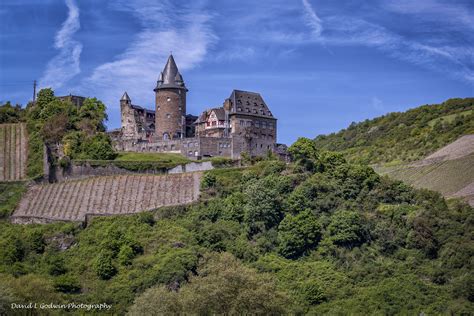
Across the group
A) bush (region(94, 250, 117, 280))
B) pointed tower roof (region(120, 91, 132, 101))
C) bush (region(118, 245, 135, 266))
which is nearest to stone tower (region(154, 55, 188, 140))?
pointed tower roof (region(120, 91, 132, 101))

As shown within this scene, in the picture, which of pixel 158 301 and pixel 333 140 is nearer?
pixel 158 301

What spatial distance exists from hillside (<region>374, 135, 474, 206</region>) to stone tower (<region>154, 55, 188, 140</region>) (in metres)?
21.9

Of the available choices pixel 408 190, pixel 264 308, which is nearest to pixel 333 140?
pixel 408 190

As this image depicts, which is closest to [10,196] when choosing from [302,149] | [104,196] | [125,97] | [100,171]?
[100,171]

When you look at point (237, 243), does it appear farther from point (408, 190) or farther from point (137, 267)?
point (408, 190)

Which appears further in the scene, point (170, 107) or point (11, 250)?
point (170, 107)

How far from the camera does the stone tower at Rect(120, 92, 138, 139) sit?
108m

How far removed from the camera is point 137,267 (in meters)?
78.3

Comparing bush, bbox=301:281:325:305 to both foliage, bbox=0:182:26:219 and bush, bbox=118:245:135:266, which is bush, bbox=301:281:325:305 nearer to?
bush, bbox=118:245:135:266

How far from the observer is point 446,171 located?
326 ft

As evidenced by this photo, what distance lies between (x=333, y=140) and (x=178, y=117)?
56825mm

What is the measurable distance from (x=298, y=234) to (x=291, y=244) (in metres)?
0.96

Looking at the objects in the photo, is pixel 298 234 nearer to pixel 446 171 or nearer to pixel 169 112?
pixel 446 171

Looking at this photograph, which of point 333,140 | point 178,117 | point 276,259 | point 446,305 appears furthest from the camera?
point 333,140
